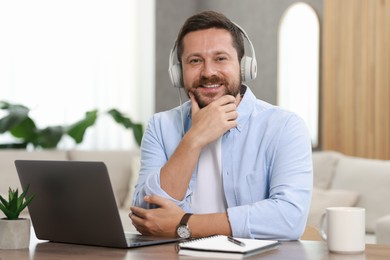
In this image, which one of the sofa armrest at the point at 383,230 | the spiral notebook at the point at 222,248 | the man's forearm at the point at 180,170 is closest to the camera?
the spiral notebook at the point at 222,248

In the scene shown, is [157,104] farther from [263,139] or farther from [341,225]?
[341,225]

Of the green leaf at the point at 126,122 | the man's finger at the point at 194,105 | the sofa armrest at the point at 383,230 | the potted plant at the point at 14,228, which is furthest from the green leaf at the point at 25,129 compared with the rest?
the potted plant at the point at 14,228

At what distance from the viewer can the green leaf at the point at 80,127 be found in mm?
5098

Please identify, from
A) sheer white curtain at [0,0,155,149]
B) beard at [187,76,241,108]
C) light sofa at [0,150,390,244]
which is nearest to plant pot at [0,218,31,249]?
beard at [187,76,241,108]

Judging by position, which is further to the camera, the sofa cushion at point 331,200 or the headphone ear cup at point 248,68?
the sofa cushion at point 331,200

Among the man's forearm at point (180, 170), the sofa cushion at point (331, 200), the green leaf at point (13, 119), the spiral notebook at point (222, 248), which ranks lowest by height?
the sofa cushion at point (331, 200)

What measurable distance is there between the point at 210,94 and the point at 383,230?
1.88m

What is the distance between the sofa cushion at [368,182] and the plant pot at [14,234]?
2678 millimetres

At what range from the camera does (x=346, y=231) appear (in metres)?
1.64

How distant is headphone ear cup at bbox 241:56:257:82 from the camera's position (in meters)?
2.20

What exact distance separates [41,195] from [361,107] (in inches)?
118

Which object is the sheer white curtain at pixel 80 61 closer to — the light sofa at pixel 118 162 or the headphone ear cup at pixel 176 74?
the light sofa at pixel 118 162

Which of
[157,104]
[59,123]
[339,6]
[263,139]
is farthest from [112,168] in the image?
[263,139]

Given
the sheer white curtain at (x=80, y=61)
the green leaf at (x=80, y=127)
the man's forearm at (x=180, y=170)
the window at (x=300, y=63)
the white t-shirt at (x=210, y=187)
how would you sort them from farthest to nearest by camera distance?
the sheer white curtain at (x=80, y=61), the green leaf at (x=80, y=127), the window at (x=300, y=63), the white t-shirt at (x=210, y=187), the man's forearm at (x=180, y=170)
